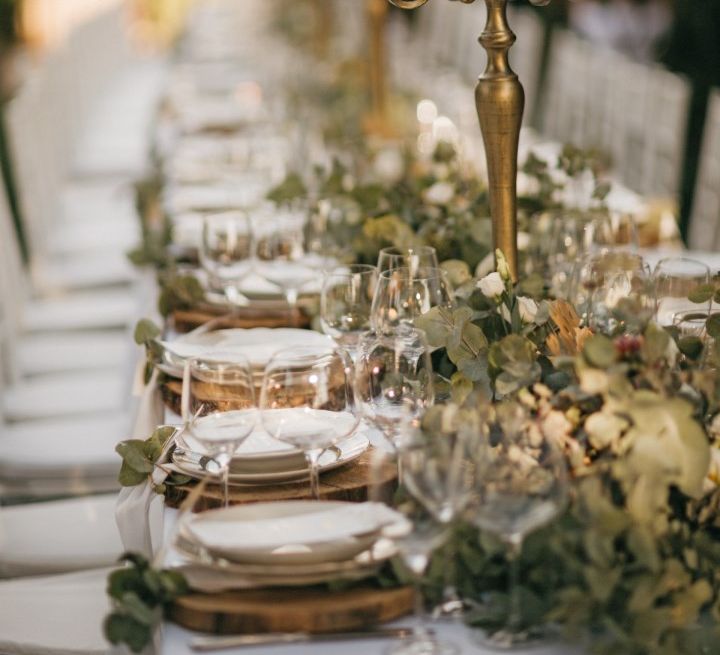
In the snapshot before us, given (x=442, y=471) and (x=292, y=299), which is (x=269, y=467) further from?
(x=292, y=299)

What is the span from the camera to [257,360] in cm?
179

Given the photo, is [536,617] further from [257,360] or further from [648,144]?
[648,144]

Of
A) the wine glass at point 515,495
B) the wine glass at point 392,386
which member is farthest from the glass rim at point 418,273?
the wine glass at point 515,495

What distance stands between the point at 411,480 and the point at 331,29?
6.04 m

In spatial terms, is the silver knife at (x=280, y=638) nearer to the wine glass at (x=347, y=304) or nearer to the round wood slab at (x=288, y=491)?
the round wood slab at (x=288, y=491)

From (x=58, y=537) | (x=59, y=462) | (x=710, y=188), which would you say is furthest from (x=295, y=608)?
(x=710, y=188)

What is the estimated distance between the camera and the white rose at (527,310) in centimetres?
148

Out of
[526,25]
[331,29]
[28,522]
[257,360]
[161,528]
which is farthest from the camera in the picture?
[331,29]

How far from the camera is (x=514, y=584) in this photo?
112 cm

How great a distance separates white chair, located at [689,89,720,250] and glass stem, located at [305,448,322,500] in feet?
7.72

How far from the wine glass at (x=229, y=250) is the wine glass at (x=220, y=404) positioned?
0.72 metres

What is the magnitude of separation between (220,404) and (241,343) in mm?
→ 522

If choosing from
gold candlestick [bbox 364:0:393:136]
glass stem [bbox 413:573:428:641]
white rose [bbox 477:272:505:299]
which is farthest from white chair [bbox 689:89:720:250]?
glass stem [bbox 413:573:428:641]

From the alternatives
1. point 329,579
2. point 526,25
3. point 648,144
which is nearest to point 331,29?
point 526,25
